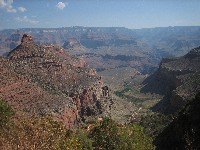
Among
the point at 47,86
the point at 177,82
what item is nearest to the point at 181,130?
the point at 47,86

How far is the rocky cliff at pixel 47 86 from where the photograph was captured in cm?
7888

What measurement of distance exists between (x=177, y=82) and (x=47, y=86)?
5998 centimetres

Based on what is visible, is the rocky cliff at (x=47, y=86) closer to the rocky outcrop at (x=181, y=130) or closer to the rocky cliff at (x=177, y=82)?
the rocky cliff at (x=177, y=82)

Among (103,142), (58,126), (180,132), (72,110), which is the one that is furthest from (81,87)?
(58,126)

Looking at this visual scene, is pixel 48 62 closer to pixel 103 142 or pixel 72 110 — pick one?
pixel 72 110

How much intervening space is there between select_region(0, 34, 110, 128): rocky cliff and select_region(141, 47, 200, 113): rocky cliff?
79.1 ft

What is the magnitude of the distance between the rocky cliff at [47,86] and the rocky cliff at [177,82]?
24.1 meters

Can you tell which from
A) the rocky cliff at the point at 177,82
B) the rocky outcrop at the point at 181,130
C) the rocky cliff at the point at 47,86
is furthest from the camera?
the rocky cliff at the point at 177,82

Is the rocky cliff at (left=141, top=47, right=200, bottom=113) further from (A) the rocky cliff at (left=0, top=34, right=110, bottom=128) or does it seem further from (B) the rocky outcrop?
(B) the rocky outcrop

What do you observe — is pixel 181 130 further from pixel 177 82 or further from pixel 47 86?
pixel 177 82

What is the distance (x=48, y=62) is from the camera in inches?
4363

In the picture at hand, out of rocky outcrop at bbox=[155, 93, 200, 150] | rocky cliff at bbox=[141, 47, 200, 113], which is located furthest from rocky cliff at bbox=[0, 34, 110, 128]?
rocky outcrop at bbox=[155, 93, 200, 150]

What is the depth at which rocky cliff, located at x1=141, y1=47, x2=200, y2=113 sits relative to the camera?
333 ft

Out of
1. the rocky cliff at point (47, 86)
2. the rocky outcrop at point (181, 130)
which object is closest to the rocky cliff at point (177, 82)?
the rocky cliff at point (47, 86)
